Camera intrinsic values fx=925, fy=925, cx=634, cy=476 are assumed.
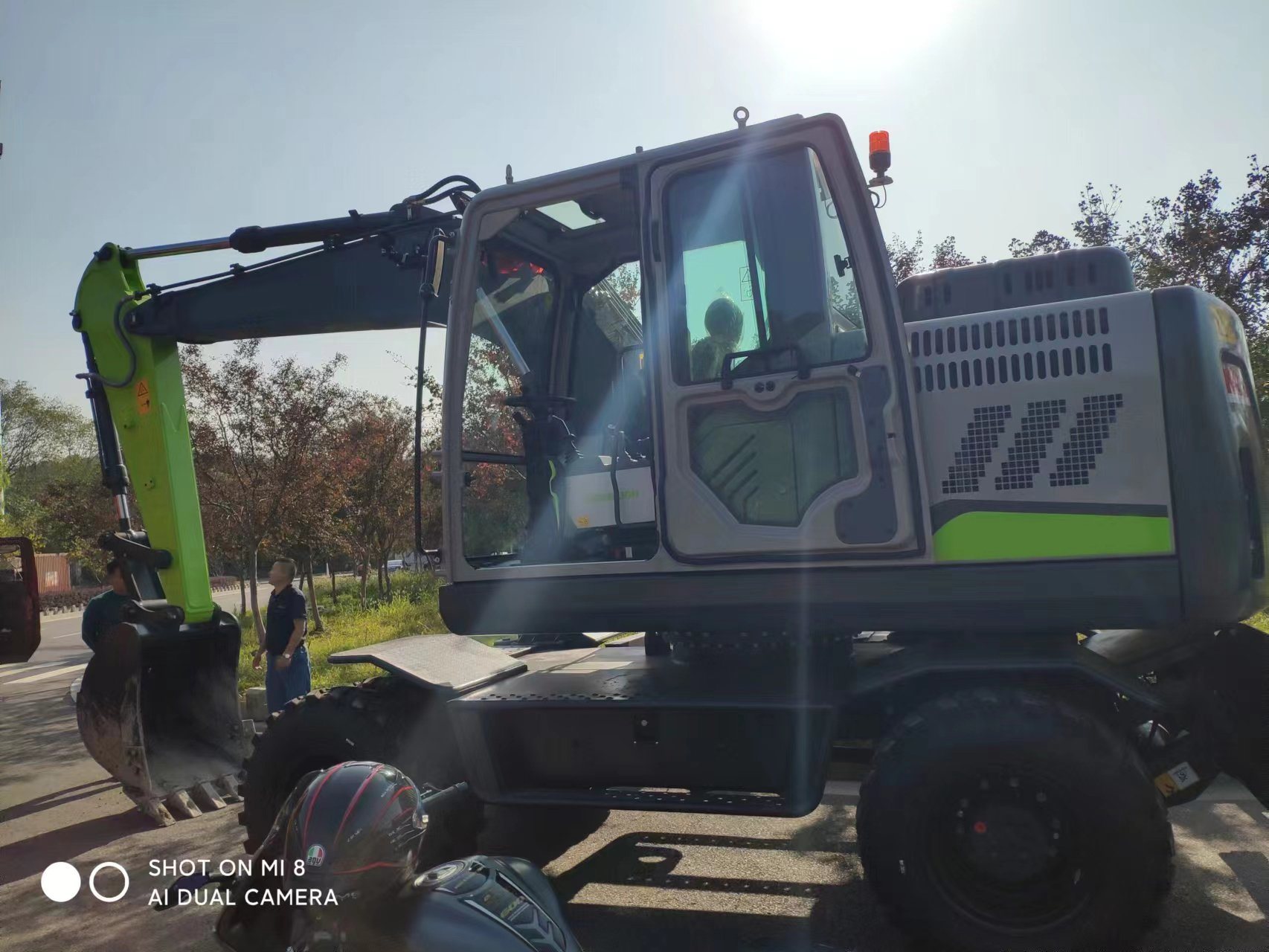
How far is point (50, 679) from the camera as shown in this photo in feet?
51.1

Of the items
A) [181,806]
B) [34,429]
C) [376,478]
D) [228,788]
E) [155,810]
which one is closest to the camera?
[155,810]

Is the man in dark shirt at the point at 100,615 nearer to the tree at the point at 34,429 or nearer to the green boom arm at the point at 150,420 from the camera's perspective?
the green boom arm at the point at 150,420

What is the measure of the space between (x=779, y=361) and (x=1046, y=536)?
4.05ft

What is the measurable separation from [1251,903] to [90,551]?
27.1 m

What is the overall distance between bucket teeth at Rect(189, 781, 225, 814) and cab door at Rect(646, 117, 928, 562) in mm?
4125

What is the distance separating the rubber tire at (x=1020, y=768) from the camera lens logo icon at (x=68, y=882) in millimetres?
3935

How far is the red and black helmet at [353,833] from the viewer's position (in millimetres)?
2240

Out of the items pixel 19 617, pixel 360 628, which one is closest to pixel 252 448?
pixel 360 628

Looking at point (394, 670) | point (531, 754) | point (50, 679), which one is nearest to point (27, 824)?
point (394, 670)

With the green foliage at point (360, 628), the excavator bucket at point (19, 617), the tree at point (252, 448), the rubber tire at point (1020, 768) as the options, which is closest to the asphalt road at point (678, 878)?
the rubber tire at point (1020, 768)

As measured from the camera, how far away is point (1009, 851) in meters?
3.39

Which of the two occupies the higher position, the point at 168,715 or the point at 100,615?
the point at 100,615

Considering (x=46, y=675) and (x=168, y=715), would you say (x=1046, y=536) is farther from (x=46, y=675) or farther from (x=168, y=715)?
(x=46, y=675)

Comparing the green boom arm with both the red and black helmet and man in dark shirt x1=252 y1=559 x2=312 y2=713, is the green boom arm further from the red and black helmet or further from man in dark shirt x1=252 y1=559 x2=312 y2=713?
the red and black helmet
